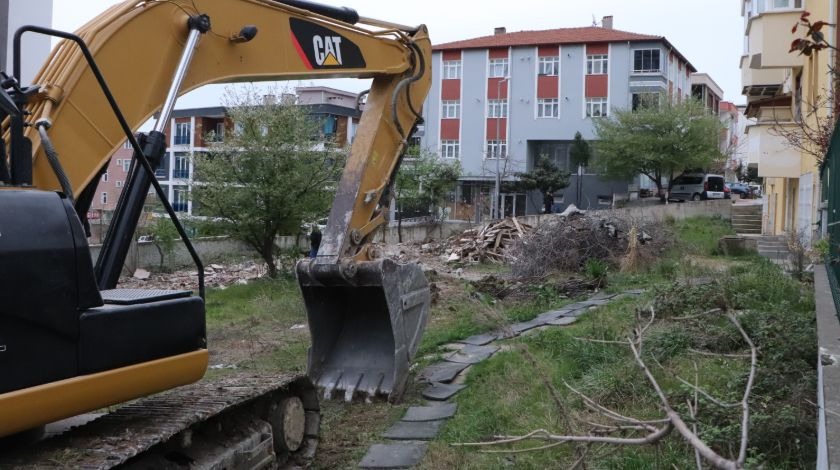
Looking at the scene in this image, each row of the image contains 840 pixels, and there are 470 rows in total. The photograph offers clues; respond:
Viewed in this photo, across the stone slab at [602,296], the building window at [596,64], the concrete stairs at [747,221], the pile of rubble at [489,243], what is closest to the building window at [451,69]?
the building window at [596,64]

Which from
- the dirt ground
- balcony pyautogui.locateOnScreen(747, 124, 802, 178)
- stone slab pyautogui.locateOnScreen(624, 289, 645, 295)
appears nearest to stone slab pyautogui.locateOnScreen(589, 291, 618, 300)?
stone slab pyautogui.locateOnScreen(624, 289, 645, 295)

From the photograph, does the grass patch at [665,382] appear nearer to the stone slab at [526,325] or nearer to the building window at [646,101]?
the stone slab at [526,325]

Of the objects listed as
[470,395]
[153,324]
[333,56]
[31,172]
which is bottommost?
[470,395]

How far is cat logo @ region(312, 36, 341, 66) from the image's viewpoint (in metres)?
7.08

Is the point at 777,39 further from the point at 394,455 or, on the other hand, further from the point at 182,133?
the point at 182,133

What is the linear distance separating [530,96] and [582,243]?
3461cm

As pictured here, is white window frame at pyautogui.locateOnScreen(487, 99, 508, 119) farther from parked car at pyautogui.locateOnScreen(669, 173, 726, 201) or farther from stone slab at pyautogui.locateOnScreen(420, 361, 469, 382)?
stone slab at pyautogui.locateOnScreen(420, 361, 469, 382)

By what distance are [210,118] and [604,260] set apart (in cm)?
4246

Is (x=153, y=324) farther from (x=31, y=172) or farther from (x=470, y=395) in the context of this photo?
(x=470, y=395)

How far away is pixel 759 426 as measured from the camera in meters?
4.76

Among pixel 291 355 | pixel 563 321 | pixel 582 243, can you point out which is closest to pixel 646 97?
pixel 582 243

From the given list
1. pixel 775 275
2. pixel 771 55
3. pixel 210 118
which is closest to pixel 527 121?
pixel 210 118

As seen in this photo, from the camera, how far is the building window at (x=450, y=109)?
52531 millimetres

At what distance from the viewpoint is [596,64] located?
165ft
